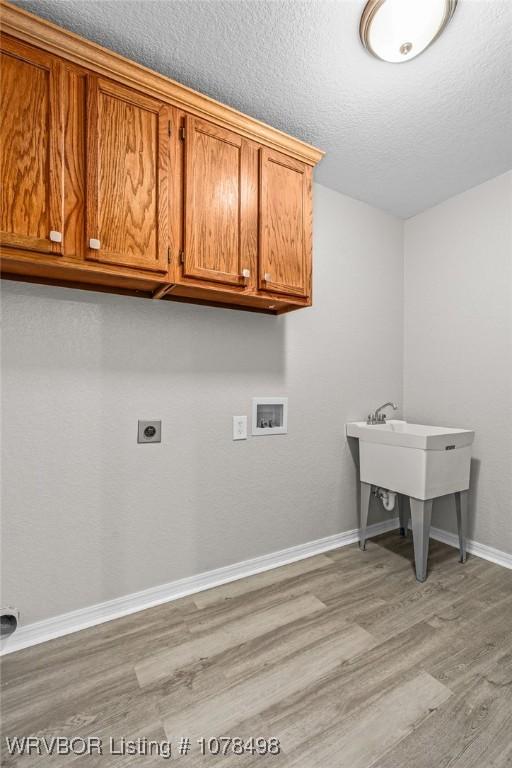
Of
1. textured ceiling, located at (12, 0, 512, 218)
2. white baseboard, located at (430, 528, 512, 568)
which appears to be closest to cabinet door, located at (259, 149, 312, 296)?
textured ceiling, located at (12, 0, 512, 218)

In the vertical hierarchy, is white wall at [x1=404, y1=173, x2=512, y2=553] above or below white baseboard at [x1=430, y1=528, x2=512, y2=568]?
above

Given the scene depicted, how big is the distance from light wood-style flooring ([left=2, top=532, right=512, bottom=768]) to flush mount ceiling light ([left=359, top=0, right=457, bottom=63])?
7.80 ft

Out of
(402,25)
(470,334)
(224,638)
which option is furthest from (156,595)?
(402,25)

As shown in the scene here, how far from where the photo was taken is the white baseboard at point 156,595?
150 cm

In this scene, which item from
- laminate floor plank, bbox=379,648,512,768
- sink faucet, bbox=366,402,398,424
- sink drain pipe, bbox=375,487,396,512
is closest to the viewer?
laminate floor plank, bbox=379,648,512,768

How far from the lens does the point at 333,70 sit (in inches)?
59.5

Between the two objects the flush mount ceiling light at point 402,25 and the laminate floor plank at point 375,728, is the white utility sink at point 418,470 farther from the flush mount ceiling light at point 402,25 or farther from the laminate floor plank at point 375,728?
the flush mount ceiling light at point 402,25

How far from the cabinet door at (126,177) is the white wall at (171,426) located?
346mm

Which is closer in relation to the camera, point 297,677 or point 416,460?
point 297,677

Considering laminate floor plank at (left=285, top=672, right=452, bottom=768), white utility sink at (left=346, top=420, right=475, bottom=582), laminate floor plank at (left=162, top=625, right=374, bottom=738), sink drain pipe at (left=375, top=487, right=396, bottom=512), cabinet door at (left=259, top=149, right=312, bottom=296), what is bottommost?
laminate floor plank at (left=162, top=625, right=374, bottom=738)

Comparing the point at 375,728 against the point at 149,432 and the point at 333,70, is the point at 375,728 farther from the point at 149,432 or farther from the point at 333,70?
the point at 333,70

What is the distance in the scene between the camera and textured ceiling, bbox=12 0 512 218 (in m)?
1.29

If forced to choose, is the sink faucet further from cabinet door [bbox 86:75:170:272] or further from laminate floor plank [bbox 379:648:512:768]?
cabinet door [bbox 86:75:170:272]

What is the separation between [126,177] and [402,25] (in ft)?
3.76
